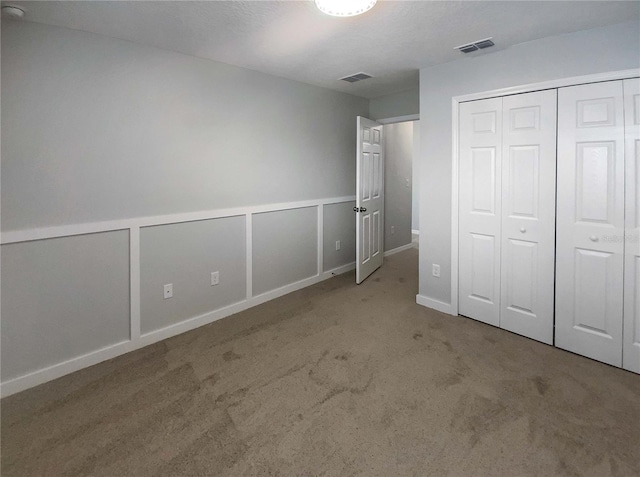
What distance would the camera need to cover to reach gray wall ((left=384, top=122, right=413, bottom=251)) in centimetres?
533

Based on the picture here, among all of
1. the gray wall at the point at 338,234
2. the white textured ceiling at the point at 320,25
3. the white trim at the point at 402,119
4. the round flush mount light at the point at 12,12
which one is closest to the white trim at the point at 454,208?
the white textured ceiling at the point at 320,25

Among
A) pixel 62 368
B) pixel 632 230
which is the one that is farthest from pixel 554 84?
pixel 62 368

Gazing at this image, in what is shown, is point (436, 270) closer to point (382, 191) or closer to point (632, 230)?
point (632, 230)

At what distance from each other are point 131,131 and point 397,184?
4053mm

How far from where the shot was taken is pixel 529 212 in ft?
8.69

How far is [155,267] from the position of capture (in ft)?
8.77

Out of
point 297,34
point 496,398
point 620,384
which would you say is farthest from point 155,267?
point 620,384

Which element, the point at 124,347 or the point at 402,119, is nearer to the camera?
the point at 124,347

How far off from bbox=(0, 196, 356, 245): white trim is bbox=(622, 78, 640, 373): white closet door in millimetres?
2719

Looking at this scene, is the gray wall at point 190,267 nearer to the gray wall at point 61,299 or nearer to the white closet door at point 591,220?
the gray wall at point 61,299

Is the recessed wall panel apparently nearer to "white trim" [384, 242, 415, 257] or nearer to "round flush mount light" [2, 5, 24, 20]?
"white trim" [384, 242, 415, 257]

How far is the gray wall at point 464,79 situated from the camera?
2236 millimetres

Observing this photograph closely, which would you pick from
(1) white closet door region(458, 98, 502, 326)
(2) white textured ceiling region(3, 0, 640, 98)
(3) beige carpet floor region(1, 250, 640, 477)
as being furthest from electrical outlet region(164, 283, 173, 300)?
(1) white closet door region(458, 98, 502, 326)

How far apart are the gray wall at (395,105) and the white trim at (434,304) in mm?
2185
